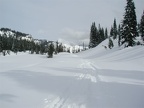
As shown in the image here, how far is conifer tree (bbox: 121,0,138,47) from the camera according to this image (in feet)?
137

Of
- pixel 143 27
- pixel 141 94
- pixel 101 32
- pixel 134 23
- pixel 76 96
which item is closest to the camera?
pixel 76 96

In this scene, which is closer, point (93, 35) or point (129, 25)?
point (129, 25)

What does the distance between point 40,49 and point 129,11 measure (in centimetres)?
9558

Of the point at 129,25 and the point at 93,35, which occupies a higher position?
the point at 93,35

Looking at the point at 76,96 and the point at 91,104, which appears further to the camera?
the point at 76,96

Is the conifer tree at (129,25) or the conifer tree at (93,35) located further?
the conifer tree at (93,35)

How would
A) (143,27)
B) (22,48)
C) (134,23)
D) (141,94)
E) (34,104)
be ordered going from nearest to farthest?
(34,104) < (141,94) < (134,23) < (143,27) < (22,48)

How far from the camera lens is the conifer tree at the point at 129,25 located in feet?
137

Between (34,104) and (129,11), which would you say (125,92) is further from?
(129,11)

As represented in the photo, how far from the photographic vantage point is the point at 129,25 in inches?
1670

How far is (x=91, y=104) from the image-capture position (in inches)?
268

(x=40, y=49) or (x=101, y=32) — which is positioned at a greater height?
(x=101, y=32)

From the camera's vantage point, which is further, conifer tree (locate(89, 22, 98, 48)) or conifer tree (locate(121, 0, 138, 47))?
conifer tree (locate(89, 22, 98, 48))

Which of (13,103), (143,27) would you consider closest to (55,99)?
(13,103)
